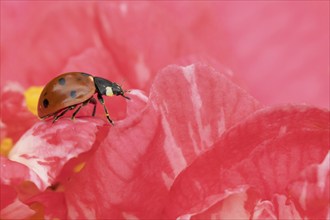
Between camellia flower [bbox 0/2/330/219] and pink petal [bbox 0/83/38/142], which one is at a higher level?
pink petal [bbox 0/83/38/142]

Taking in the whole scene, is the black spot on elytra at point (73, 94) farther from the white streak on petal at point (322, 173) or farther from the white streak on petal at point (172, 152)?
the white streak on petal at point (322, 173)

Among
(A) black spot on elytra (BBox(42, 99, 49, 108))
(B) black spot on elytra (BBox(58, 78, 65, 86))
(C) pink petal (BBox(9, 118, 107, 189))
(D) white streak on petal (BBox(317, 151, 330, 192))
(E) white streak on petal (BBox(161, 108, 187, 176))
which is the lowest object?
(D) white streak on petal (BBox(317, 151, 330, 192))

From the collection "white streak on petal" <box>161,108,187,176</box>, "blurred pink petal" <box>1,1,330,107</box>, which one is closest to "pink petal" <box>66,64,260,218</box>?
"white streak on petal" <box>161,108,187,176</box>

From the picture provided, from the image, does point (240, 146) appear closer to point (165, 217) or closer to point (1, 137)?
point (165, 217)

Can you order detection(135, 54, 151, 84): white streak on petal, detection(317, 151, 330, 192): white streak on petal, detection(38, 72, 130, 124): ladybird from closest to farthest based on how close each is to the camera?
1. detection(317, 151, 330, 192): white streak on petal
2. detection(38, 72, 130, 124): ladybird
3. detection(135, 54, 151, 84): white streak on petal

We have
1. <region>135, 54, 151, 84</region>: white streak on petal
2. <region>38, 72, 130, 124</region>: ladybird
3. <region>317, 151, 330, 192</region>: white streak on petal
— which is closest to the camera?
<region>317, 151, 330, 192</region>: white streak on petal

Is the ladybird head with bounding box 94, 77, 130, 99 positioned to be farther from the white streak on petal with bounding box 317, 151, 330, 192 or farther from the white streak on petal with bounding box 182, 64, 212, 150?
the white streak on petal with bounding box 317, 151, 330, 192

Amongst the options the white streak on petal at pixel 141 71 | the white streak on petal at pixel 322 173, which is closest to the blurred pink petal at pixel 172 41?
the white streak on petal at pixel 141 71
